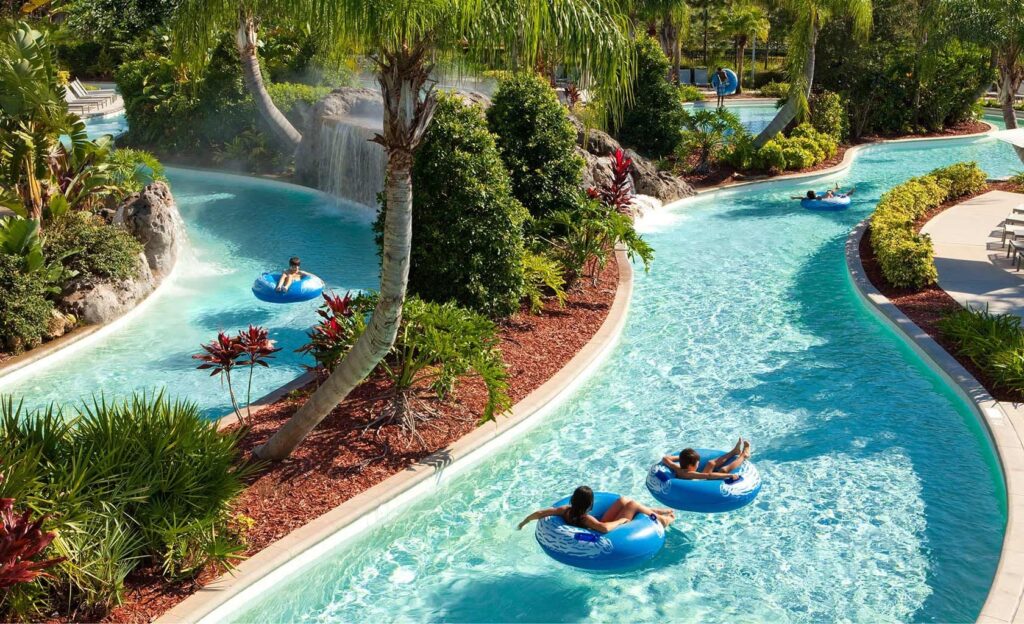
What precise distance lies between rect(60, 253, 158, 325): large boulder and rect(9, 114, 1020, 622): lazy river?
37 centimetres

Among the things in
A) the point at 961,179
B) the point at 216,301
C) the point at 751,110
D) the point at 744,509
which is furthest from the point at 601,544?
the point at 751,110

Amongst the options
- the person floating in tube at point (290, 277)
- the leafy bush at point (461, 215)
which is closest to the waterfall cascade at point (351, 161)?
the person floating in tube at point (290, 277)

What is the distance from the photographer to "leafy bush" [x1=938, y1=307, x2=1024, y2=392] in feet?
42.4

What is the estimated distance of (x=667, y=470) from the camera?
34.3ft

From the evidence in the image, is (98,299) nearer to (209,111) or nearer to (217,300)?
(217,300)

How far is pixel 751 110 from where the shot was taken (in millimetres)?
49000

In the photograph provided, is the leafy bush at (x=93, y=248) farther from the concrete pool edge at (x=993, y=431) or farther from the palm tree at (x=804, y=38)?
Answer: the palm tree at (x=804, y=38)

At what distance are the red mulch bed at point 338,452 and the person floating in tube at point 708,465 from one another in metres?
3.11

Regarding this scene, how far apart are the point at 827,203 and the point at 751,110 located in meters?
25.3

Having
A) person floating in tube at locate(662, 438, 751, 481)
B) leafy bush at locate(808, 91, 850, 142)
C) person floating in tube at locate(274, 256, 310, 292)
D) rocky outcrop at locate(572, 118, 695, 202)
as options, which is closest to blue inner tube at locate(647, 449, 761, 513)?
person floating in tube at locate(662, 438, 751, 481)

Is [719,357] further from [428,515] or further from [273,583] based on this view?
[273,583]

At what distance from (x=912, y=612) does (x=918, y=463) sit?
333cm

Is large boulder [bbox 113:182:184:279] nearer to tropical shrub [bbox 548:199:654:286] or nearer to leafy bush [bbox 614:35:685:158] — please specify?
→ tropical shrub [bbox 548:199:654:286]

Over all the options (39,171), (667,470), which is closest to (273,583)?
(667,470)
